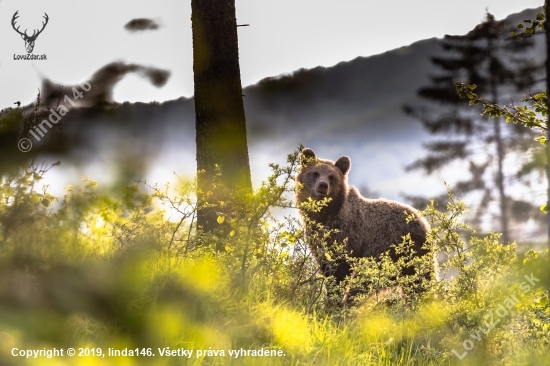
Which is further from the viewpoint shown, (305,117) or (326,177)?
(305,117)

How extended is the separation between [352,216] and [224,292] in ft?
12.6

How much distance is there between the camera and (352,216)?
8648 millimetres

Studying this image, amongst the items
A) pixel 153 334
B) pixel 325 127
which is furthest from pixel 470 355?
pixel 325 127

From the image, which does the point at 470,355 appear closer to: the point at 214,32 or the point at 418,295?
the point at 418,295

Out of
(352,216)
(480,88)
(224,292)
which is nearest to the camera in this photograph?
(224,292)

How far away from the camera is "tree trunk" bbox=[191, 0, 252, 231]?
7238mm

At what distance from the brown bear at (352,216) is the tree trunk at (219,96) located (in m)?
1.24

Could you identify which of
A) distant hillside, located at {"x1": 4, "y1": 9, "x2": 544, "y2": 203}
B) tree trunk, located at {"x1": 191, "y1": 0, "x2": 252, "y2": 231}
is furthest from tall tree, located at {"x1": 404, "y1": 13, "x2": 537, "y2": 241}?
tree trunk, located at {"x1": 191, "y1": 0, "x2": 252, "y2": 231}

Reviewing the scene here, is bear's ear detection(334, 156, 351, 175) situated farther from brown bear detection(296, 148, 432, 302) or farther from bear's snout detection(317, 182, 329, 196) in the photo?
bear's snout detection(317, 182, 329, 196)

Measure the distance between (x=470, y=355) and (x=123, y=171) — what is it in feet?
13.2

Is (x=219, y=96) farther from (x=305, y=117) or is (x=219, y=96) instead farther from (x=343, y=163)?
(x=305, y=117)

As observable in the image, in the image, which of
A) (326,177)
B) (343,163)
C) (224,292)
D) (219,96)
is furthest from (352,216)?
(224,292)

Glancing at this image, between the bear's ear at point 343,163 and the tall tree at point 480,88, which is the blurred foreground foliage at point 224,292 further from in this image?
the tall tree at point 480,88

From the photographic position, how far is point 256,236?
19.7 ft
